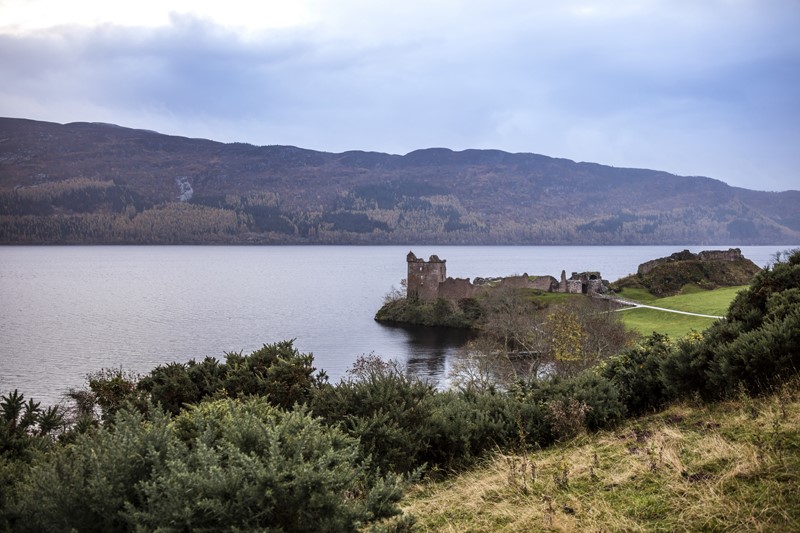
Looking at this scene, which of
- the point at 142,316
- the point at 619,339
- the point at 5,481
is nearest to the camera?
the point at 5,481

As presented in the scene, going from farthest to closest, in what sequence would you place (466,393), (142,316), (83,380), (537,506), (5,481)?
(142,316)
(83,380)
(466,393)
(537,506)
(5,481)

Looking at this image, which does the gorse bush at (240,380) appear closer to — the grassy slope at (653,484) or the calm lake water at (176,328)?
the grassy slope at (653,484)

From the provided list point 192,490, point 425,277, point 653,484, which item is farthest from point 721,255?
point 192,490

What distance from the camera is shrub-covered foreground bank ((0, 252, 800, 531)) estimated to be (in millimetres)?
4457

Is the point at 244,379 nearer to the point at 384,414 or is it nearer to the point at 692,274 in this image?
the point at 384,414

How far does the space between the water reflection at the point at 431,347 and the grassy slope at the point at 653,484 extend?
94.1 ft

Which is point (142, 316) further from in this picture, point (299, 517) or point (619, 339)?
point (299, 517)

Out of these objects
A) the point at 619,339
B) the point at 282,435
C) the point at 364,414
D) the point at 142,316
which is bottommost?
the point at 142,316

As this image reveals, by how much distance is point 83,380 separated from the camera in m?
40.5

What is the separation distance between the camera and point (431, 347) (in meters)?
56.7

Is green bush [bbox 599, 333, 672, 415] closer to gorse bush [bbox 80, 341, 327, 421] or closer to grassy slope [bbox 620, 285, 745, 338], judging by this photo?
gorse bush [bbox 80, 341, 327, 421]

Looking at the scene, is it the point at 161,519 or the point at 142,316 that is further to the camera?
the point at 142,316

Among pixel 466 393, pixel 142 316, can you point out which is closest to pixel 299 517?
pixel 466 393

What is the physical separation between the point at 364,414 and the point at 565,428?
3428mm
